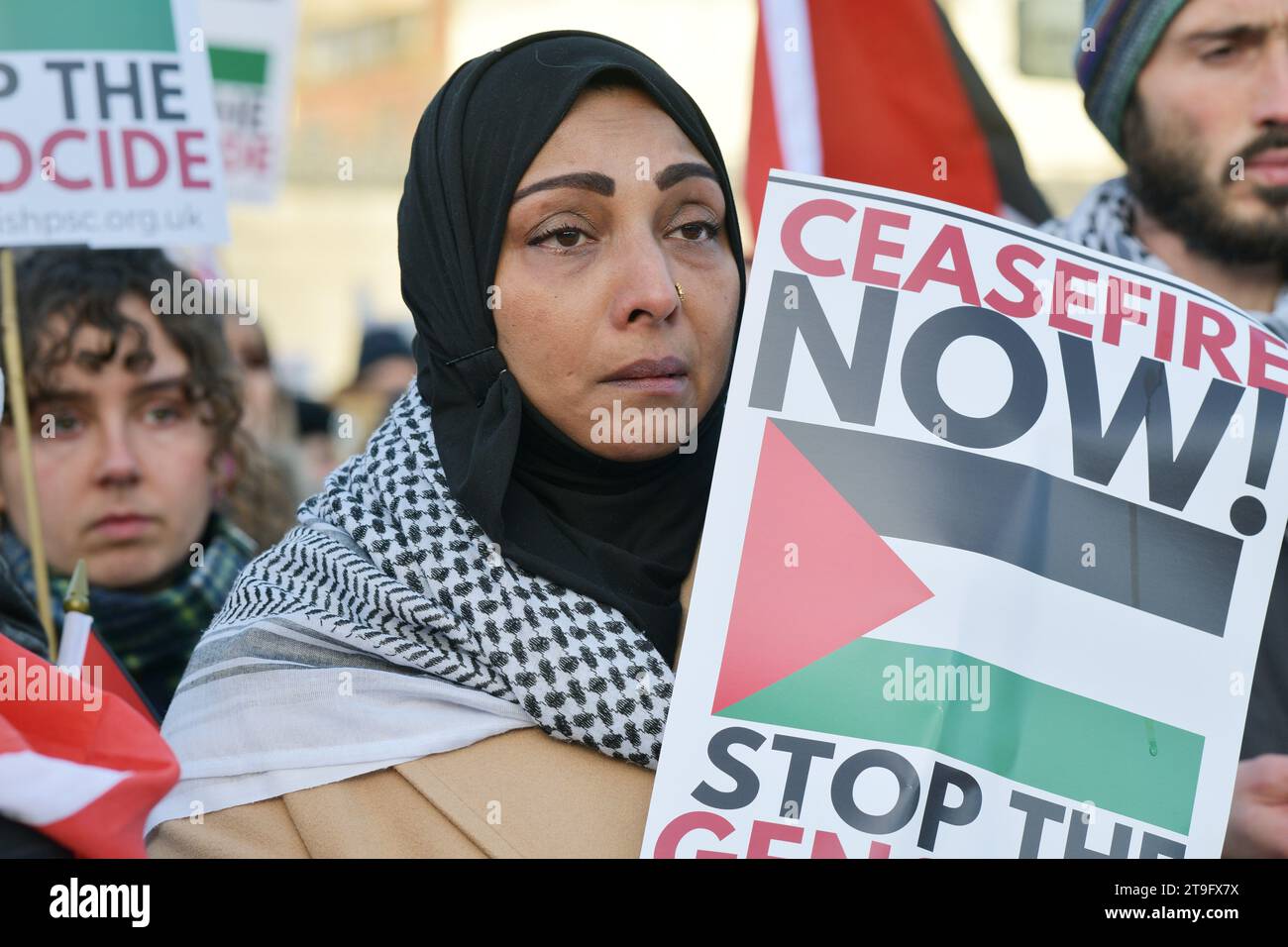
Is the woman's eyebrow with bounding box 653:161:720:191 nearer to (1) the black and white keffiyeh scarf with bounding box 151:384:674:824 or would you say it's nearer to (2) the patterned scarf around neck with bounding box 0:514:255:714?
(1) the black and white keffiyeh scarf with bounding box 151:384:674:824

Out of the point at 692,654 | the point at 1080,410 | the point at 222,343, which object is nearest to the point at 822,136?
the point at 222,343

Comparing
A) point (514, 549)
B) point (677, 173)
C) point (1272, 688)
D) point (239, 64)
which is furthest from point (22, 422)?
point (1272, 688)

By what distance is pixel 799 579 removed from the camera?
2.19m

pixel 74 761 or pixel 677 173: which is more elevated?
pixel 677 173

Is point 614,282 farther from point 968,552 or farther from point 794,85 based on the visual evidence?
point 794,85

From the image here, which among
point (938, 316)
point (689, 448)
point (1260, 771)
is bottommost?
point (1260, 771)

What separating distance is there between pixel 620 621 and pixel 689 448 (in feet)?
1.03

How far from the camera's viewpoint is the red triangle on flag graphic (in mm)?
2158

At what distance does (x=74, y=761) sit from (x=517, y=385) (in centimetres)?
80

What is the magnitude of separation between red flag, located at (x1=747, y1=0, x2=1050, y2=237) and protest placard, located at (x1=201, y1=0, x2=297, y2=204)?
1.40 meters

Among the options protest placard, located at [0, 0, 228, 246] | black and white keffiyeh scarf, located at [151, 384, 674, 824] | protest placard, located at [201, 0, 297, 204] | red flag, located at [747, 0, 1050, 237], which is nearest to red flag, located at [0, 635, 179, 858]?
black and white keffiyeh scarf, located at [151, 384, 674, 824]

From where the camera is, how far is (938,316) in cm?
228

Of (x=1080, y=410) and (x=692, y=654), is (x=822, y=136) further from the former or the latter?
(x=692, y=654)

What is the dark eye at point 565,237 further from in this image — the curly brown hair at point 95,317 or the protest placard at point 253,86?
the protest placard at point 253,86
